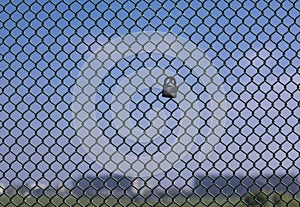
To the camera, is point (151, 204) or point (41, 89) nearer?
point (41, 89)

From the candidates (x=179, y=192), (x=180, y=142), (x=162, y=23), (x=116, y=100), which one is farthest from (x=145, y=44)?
(x=179, y=192)

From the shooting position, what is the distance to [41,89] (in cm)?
368

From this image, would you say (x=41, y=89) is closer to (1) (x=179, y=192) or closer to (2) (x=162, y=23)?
(2) (x=162, y=23)

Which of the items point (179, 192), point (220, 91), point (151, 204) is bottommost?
point (151, 204)

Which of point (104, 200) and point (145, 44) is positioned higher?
point (145, 44)

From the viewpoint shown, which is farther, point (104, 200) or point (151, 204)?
point (151, 204)

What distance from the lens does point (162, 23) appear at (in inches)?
145

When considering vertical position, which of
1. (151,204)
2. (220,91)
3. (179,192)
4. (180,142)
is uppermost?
(220,91)

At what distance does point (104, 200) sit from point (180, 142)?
0.61 metres

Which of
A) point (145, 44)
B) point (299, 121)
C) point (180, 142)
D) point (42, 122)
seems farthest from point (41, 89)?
point (299, 121)

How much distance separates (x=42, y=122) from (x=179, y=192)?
3.25ft

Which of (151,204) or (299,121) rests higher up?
(299,121)

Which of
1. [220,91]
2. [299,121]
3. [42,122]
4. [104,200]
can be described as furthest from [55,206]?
[299,121]

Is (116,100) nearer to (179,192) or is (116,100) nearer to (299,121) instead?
(179,192)
